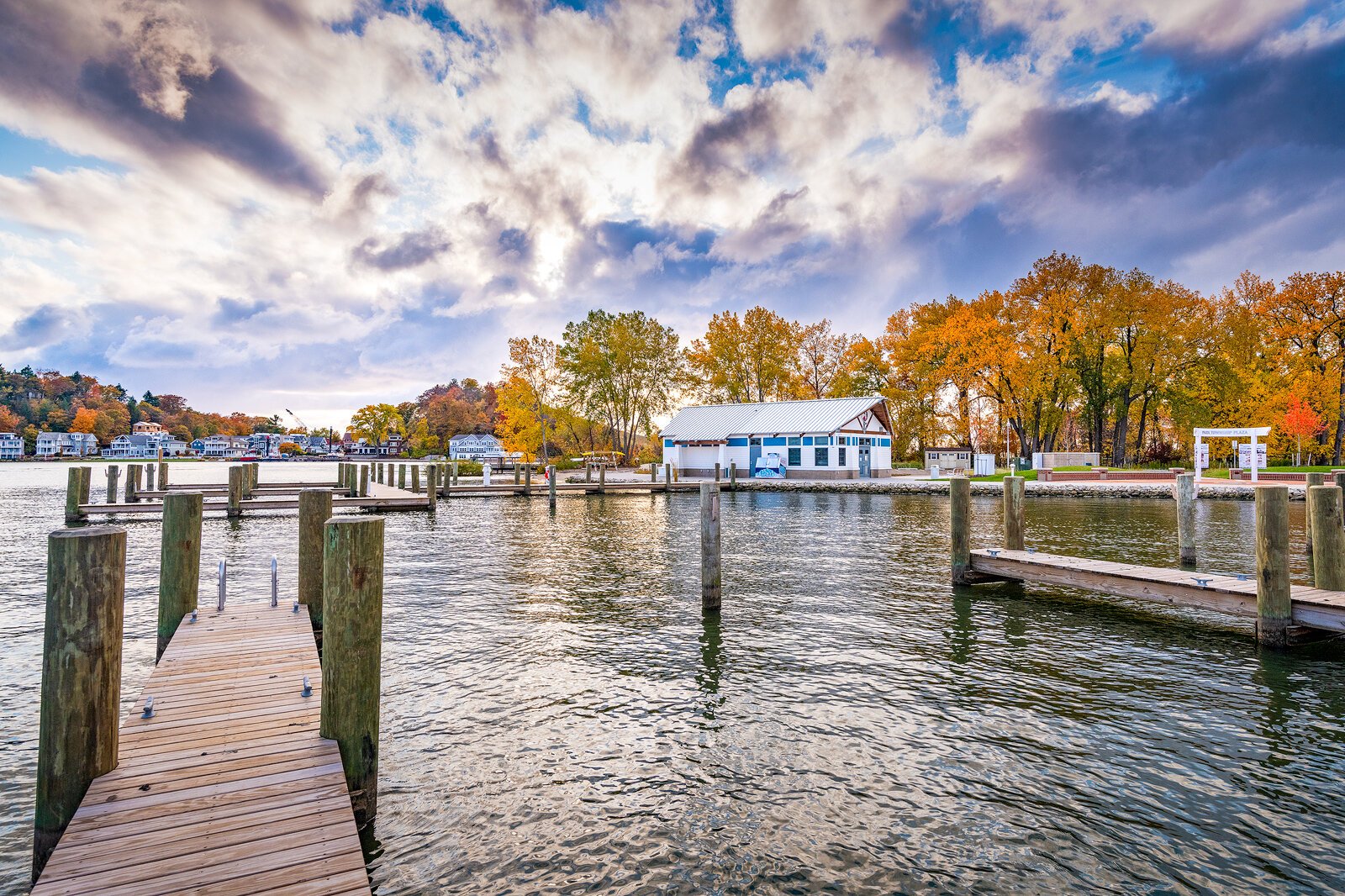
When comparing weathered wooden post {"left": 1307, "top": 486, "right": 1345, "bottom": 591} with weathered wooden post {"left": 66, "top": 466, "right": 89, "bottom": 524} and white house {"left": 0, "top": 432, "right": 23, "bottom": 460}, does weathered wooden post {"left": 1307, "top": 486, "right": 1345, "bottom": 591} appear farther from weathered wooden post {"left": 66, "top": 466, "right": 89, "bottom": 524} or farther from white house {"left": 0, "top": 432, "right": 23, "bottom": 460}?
white house {"left": 0, "top": 432, "right": 23, "bottom": 460}

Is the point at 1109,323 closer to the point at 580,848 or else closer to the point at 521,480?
the point at 521,480

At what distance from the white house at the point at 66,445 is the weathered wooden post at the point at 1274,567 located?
179m

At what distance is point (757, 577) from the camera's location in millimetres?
14125

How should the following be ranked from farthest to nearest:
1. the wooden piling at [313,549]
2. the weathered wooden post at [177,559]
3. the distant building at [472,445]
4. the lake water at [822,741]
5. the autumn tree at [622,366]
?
the distant building at [472,445] → the autumn tree at [622,366] → the wooden piling at [313,549] → the weathered wooden post at [177,559] → the lake water at [822,741]

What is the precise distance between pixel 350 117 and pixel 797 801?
26753 millimetres

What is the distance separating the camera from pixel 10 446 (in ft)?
401

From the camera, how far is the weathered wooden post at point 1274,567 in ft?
27.3

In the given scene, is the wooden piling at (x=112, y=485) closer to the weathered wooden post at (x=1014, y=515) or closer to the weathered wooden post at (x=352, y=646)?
the weathered wooden post at (x=352, y=646)

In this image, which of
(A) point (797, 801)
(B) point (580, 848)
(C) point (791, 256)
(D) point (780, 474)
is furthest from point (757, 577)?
(C) point (791, 256)

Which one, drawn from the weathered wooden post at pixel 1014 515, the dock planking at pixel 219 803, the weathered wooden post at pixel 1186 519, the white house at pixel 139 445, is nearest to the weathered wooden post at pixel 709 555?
the weathered wooden post at pixel 1014 515

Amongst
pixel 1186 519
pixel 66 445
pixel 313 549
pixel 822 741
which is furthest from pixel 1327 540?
pixel 66 445

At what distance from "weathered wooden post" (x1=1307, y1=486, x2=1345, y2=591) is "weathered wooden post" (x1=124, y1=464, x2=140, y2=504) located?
118 feet

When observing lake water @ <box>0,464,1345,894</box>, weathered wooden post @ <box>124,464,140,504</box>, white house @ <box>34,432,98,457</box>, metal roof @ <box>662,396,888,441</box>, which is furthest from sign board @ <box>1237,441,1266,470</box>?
white house @ <box>34,432,98,457</box>

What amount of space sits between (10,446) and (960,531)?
567 ft
